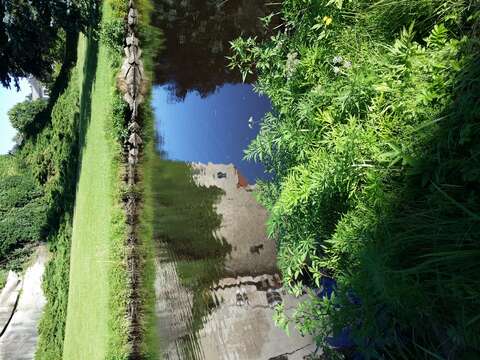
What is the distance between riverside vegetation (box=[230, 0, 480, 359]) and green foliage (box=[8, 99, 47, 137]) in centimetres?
963

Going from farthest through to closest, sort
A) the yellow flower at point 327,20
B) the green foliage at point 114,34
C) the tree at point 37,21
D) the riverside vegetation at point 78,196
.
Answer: the green foliage at point 114,34, the tree at point 37,21, the riverside vegetation at point 78,196, the yellow flower at point 327,20

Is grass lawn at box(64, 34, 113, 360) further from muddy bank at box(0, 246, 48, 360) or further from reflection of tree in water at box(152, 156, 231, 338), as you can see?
muddy bank at box(0, 246, 48, 360)

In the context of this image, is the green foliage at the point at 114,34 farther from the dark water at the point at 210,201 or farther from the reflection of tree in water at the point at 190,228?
the reflection of tree in water at the point at 190,228

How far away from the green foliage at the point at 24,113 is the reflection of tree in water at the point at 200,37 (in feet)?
19.4

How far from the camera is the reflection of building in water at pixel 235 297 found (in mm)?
4629

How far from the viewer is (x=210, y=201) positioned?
5988 mm

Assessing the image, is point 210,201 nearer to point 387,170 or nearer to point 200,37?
point 200,37

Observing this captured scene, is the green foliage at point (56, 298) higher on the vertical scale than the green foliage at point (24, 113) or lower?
lower

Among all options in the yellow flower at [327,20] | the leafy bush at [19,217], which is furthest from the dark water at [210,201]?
the leafy bush at [19,217]

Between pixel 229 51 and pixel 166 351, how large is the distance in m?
3.77

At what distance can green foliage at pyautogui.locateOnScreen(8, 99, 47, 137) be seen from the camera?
1147cm

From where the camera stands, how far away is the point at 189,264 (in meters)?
5.73

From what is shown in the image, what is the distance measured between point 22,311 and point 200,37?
231 inches

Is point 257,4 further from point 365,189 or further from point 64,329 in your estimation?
point 64,329
